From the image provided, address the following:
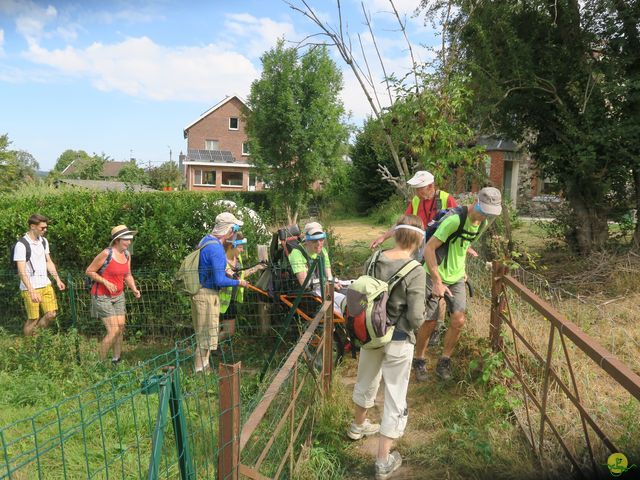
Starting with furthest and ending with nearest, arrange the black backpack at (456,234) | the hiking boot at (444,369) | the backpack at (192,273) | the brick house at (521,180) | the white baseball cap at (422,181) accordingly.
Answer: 1. the brick house at (521,180)
2. the backpack at (192,273)
3. the white baseball cap at (422,181)
4. the hiking boot at (444,369)
5. the black backpack at (456,234)

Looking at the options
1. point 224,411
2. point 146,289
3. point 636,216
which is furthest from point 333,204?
point 224,411

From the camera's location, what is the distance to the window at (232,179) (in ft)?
150

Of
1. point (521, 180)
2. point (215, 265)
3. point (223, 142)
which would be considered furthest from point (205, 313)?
point (223, 142)

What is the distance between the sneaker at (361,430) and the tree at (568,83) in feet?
19.2

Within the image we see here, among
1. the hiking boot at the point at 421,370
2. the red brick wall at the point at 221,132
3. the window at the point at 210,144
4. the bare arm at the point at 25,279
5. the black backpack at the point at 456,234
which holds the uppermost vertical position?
the red brick wall at the point at 221,132

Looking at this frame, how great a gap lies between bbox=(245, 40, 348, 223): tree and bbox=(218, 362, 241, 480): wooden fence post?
62.0ft

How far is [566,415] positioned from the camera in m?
3.24

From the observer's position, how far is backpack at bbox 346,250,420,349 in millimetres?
3020

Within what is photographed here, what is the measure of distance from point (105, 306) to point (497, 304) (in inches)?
152

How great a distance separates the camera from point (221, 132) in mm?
46562

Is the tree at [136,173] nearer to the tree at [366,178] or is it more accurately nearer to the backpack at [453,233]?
the tree at [366,178]

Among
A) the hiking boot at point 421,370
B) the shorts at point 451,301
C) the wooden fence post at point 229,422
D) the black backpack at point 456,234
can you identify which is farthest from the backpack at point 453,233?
Result: the wooden fence post at point 229,422

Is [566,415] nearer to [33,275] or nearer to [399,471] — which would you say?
[399,471]

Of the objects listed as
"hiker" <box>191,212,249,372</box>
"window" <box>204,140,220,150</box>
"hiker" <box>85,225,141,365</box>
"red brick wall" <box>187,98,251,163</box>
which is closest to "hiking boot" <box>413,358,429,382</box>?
"hiker" <box>191,212,249,372</box>
